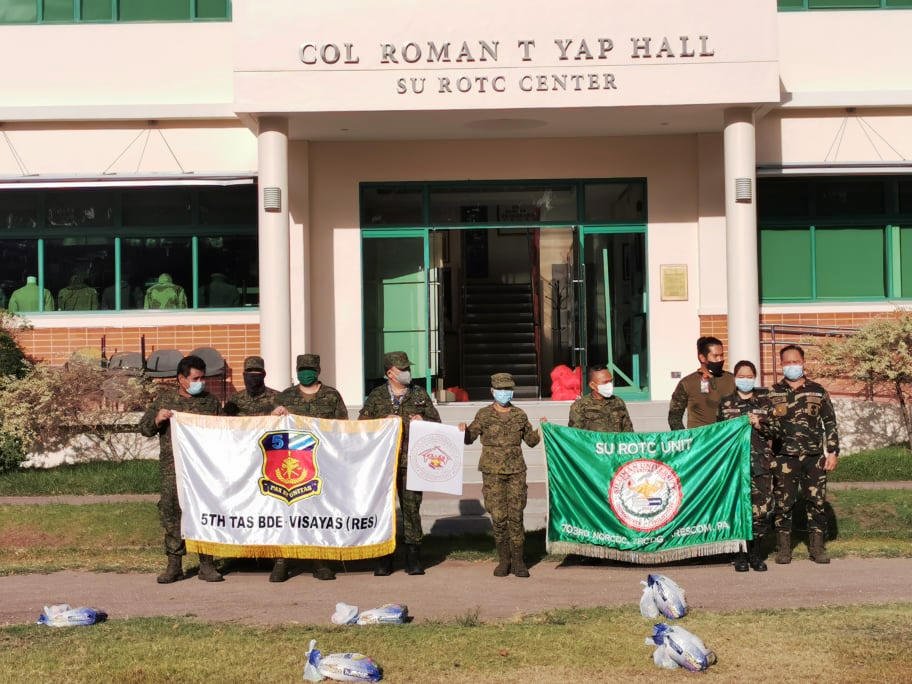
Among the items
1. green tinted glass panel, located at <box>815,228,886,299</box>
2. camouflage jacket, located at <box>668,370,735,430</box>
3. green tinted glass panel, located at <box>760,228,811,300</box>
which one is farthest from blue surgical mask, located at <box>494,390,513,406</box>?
green tinted glass panel, located at <box>815,228,886,299</box>

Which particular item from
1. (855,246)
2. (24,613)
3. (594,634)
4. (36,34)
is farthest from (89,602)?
(855,246)

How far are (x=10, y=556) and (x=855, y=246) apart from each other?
39.1ft

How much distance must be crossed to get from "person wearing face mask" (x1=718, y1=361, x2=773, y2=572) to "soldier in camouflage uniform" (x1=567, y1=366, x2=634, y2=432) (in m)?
0.92

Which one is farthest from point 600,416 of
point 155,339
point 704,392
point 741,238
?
point 155,339

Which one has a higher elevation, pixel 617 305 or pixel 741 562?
pixel 617 305

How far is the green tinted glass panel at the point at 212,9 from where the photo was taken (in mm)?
16641

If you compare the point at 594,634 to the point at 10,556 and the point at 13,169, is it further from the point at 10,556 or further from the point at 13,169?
the point at 13,169

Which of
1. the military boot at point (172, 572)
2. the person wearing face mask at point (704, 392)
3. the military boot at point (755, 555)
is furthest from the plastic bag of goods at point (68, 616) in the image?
the person wearing face mask at point (704, 392)

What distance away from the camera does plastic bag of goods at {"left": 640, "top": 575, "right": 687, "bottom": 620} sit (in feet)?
26.5

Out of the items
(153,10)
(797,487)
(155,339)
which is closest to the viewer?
(797,487)

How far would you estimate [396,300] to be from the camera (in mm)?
17078

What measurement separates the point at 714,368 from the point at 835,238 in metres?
6.70

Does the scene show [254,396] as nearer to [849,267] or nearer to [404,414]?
[404,414]

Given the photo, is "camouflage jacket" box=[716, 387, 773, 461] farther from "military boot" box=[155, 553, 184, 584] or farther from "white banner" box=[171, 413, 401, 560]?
"military boot" box=[155, 553, 184, 584]
